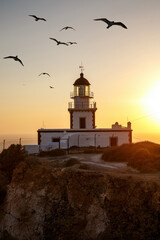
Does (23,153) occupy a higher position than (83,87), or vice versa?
(83,87)

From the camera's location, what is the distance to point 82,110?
1460 inches

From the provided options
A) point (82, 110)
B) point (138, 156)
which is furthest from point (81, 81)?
point (138, 156)

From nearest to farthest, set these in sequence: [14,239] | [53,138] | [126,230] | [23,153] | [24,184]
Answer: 1. [126,230]
2. [14,239]
3. [24,184]
4. [23,153]
5. [53,138]

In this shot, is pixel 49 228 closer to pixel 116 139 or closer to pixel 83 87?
pixel 116 139

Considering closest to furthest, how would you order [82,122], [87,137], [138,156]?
[138,156]
[87,137]
[82,122]

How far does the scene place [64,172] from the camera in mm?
14898

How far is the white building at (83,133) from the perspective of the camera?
34.2m

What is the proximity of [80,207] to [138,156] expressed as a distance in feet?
26.0

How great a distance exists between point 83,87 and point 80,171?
2388 cm

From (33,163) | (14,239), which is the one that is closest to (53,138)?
(33,163)

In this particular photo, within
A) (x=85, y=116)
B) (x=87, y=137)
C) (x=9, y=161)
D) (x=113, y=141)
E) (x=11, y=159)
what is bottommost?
(x=9, y=161)

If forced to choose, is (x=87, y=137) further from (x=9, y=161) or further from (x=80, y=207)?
(x=80, y=207)

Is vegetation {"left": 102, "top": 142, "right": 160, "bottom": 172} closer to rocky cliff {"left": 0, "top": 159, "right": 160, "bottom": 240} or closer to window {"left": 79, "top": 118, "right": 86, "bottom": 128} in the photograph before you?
rocky cliff {"left": 0, "top": 159, "right": 160, "bottom": 240}

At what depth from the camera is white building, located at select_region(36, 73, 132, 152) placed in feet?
112
